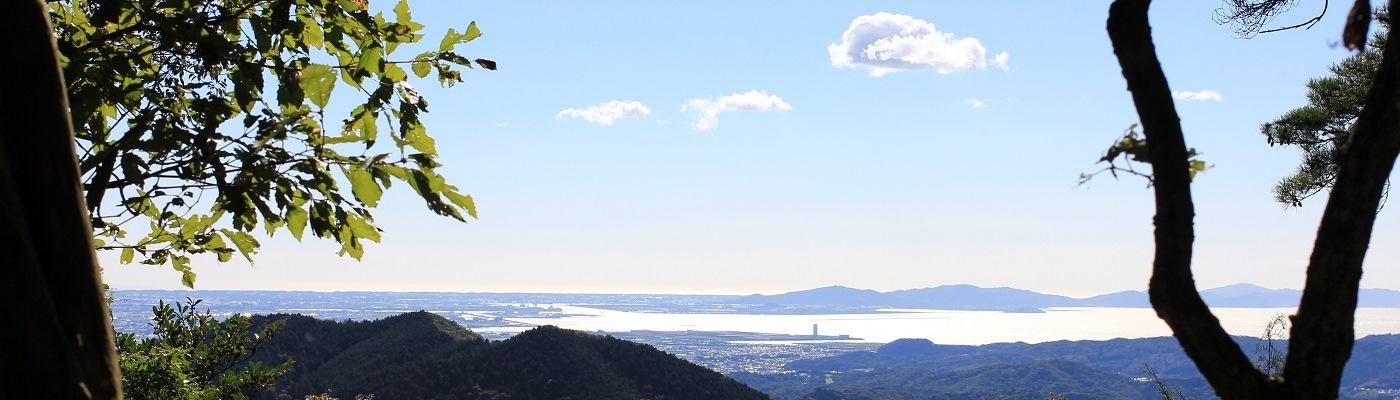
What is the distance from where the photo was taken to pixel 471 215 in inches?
148

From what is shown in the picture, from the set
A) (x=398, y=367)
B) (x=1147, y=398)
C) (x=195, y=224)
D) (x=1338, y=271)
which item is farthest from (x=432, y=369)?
(x=1147, y=398)

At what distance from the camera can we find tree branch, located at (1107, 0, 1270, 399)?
Answer: 3066 mm

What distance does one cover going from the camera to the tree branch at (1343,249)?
2.88 metres

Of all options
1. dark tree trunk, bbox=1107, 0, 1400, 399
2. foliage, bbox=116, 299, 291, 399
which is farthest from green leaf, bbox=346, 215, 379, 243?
foliage, bbox=116, 299, 291, 399

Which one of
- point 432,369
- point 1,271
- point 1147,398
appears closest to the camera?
point 1,271

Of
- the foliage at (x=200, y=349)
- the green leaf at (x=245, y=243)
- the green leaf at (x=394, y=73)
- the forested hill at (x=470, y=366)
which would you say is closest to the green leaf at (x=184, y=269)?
the green leaf at (x=245, y=243)

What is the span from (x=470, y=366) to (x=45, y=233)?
55.3 meters

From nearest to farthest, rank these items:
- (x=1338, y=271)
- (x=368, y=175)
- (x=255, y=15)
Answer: (x=1338, y=271) < (x=368, y=175) < (x=255, y=15)

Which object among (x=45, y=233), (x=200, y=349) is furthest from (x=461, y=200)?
(x=200, y=349)

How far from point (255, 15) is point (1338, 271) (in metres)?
4.36

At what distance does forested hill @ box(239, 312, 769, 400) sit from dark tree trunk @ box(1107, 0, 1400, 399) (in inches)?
2017

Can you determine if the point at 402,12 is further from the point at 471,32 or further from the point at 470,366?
the point at 470,366

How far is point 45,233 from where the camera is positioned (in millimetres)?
2980

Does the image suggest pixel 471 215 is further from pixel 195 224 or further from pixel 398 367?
pixel 398 367
